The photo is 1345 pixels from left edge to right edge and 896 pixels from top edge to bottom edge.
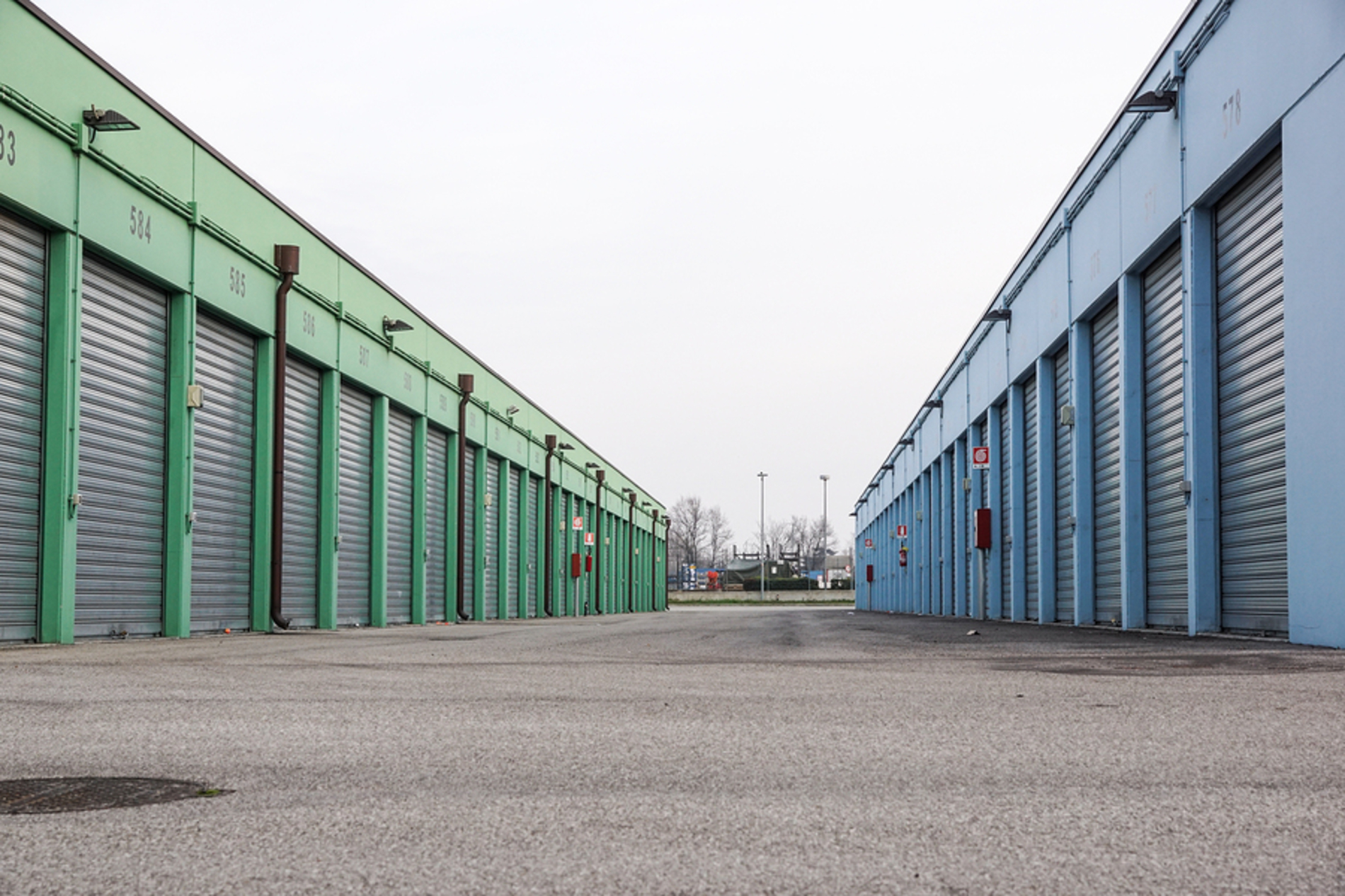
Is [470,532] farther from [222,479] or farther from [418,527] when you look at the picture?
[222,479]

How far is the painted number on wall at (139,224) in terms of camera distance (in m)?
13.9

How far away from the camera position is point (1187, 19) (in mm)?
14055

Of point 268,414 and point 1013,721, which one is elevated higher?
point 268,414

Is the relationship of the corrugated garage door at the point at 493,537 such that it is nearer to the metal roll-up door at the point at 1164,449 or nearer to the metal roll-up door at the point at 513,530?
the metal roll-up door at the point at 513,530

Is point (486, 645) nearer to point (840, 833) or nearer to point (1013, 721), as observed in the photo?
point (1013, 721)

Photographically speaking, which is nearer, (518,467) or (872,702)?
(872,702)

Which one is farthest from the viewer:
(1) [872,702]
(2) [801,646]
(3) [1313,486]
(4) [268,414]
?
(4) [268,414]

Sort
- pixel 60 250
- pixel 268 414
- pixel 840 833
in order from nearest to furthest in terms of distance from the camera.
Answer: pixel 840 833 → pixel 60 250 → pixel 268 414

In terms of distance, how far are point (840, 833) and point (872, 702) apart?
304cm

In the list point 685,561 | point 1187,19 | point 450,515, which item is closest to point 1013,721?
point 1187,19

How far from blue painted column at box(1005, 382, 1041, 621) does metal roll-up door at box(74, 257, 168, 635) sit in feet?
54.6

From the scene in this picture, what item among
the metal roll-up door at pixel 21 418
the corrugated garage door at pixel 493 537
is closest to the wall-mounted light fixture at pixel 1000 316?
the corrugated garage door at pixel 493 537

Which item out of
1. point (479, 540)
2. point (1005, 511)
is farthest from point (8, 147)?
point (1005, 511)

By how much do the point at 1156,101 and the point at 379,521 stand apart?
14997 millimetres
